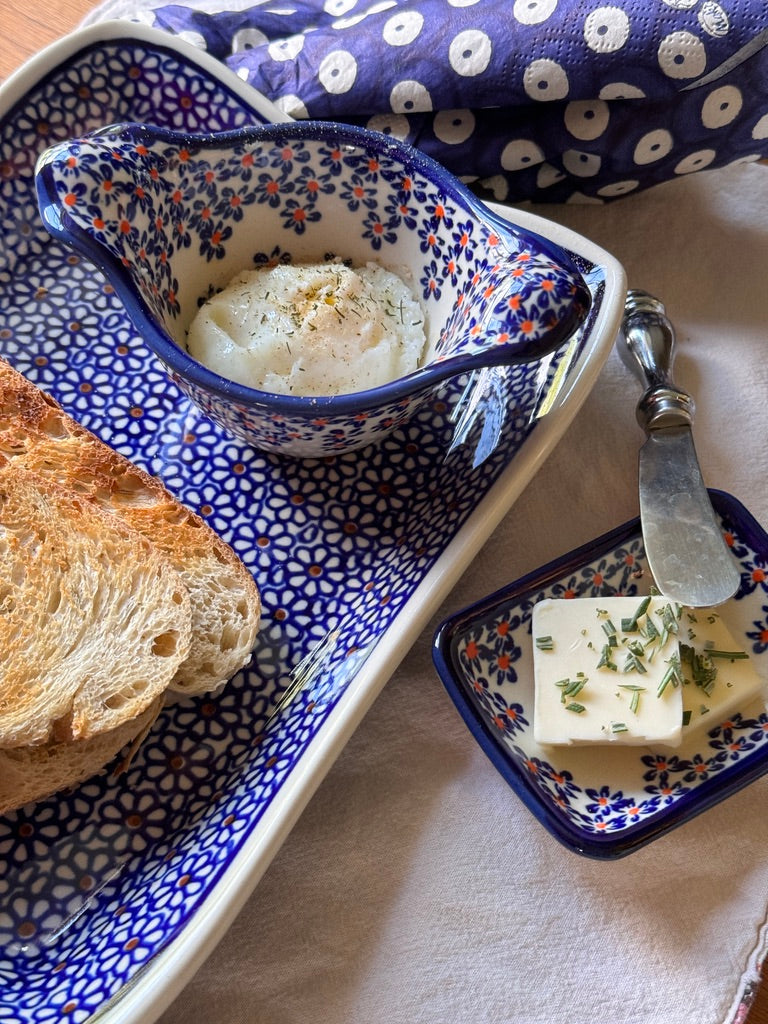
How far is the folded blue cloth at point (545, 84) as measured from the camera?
127 cm

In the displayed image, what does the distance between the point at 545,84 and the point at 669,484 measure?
0.58m

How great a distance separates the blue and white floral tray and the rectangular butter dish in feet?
0.29

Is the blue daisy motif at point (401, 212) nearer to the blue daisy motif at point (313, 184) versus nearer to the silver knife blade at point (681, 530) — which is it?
the blue daisy motif at point (313, 184)

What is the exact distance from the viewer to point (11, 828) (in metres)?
0.99

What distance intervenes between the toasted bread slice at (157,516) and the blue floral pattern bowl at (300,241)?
129 millimetres

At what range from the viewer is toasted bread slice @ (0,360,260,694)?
1032 mm

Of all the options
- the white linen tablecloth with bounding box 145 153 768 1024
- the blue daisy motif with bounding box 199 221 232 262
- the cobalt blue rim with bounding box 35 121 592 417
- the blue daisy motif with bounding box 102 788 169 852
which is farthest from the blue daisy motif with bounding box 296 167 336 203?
the blue daisy motif with bounding box 102 788 169 852

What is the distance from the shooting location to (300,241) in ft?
4.15

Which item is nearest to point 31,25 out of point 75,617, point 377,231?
point 377,231

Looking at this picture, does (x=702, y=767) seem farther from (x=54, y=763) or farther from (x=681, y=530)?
(x=54, y=763)

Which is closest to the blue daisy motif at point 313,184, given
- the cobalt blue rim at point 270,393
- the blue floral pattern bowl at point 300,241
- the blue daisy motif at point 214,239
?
the blue floral pattern bowl at point 300,241

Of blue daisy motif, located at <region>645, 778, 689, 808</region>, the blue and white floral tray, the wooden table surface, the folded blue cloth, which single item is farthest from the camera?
the wooden table surface

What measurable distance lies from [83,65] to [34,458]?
624mm

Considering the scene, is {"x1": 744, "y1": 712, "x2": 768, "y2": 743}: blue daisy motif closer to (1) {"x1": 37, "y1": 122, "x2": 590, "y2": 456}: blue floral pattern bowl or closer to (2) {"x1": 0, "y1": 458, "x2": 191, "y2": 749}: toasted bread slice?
(1) {"x1": 37, "y1": 122, "x2": 590, "y2": 456}: blue floral pattern bowl
